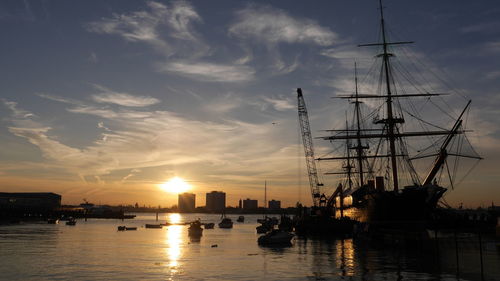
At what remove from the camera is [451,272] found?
129 ft

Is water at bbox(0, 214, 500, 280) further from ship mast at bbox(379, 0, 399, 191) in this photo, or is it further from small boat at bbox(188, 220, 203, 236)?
small boat at bbox(188, 220, 203, 236)

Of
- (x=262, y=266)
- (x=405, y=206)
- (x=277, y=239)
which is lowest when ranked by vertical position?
(x=262, y=266)

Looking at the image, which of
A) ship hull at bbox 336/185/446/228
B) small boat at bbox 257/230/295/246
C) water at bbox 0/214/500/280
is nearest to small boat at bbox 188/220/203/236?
small boat at bbox 257/230/295/246

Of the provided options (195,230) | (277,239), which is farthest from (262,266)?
(195,230)

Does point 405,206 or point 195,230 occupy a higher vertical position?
point 405,206

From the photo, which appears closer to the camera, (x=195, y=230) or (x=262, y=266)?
(x=262, y=266)

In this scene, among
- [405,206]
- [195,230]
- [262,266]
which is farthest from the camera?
[195,230]

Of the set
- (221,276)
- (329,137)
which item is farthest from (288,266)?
(329,137)

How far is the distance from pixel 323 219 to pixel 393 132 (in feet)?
83.7

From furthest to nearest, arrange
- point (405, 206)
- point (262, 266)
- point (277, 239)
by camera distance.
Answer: point (277, 239)
point (405, 206)
point (262, 266)

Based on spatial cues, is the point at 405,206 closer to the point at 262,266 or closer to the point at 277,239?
Answer: the point at 277,239

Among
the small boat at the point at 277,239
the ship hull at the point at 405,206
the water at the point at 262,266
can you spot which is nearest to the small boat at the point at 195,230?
the small boat at the point at 277,239

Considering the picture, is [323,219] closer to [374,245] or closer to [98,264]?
[374,245]

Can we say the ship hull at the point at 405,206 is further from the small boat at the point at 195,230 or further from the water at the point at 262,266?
the small boat at the point at 195,230
